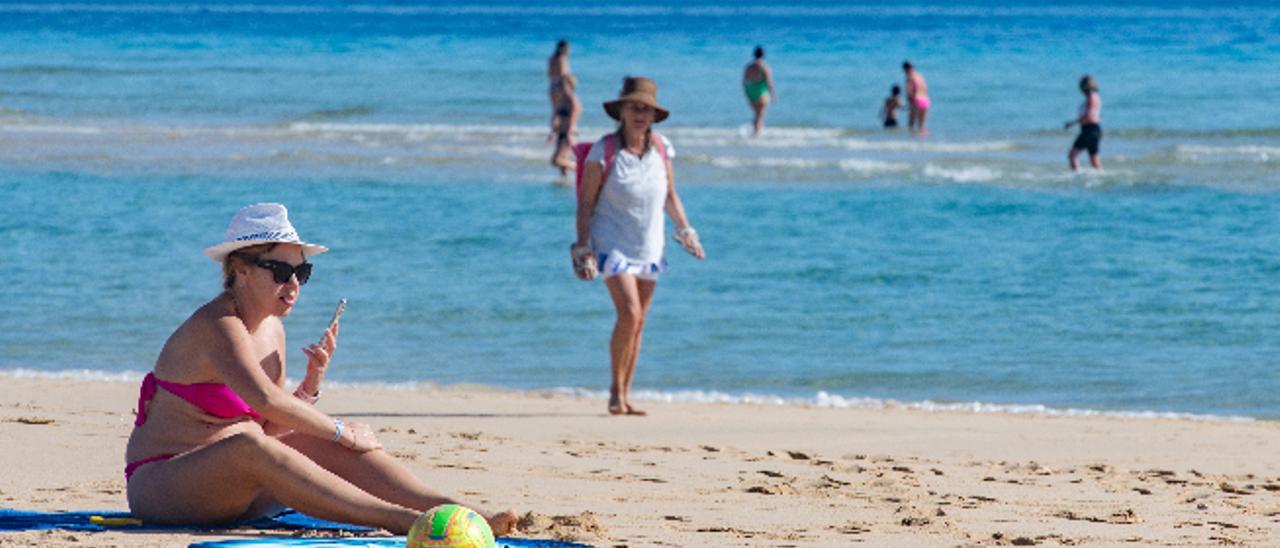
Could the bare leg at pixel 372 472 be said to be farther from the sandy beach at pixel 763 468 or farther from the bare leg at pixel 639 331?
the bare leg at pixel 639 331

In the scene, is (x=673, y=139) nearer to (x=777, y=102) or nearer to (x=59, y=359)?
(x=777, y=102)

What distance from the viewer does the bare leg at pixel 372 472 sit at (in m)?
4.66

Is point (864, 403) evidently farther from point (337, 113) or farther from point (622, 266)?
point (337, 113)

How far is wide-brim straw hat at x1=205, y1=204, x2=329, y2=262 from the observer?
14.9ft

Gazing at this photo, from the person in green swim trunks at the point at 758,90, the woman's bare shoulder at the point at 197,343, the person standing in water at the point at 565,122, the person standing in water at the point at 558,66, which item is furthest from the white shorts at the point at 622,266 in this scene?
the person in green swim trunks at the point at 758,90

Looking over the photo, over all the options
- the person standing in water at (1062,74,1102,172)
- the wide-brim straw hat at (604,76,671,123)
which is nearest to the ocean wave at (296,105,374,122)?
the person standing in water at (1062,74,1102,172)

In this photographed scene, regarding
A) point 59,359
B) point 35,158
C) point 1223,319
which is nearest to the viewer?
point 59,359

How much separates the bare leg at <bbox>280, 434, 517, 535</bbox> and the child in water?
2266 centimetres

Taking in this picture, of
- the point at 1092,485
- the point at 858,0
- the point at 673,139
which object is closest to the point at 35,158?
the point at 673,139

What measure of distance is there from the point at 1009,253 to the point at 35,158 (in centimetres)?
1223

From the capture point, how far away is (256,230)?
456 cm

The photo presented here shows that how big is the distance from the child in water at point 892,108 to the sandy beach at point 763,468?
19.1 meters

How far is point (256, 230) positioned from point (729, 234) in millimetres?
9683

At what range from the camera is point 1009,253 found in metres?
12.9
